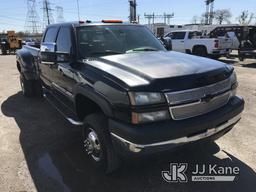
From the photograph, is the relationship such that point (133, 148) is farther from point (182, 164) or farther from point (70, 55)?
point (70, 55)

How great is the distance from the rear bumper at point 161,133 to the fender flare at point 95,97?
138 mm

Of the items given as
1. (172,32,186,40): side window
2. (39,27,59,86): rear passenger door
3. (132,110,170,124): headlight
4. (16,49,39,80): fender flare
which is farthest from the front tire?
(172,32,186,40): side window

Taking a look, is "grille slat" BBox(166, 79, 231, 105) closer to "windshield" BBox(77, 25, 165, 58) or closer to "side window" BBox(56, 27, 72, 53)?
"windshield" BBox(77, 25, 165, 58)

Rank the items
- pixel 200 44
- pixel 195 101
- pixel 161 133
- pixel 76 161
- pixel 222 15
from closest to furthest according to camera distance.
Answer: pixel 161 133 → pixel 195 101 → pixel 76 161 → pixel 200 44 → pixel 222 15

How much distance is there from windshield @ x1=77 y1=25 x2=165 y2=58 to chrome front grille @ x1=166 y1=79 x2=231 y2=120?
4.82 ft

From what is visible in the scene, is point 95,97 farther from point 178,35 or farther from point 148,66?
point 178,35

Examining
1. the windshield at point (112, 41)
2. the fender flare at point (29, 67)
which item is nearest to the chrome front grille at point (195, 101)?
the windshield at point (112, 41)

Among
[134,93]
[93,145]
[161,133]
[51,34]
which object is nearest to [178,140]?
[161,133]

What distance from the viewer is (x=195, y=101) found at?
285cm

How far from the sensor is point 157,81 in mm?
2725

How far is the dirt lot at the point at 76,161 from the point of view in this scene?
127 inches

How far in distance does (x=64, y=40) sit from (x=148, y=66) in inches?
71.0

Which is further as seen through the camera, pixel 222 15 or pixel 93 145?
pixel 222 15

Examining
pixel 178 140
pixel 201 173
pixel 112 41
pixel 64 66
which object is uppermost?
pixel 112 41
